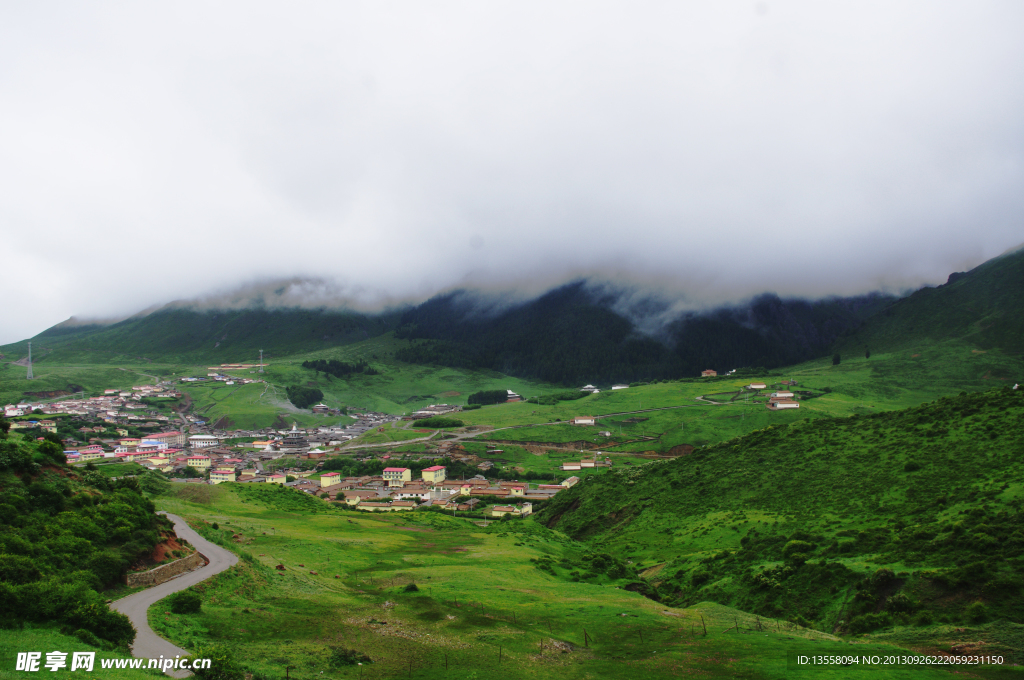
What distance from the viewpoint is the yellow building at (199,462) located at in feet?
439

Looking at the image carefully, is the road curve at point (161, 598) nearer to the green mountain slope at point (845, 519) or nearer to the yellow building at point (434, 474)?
the green mountain slope at point (845, 519)

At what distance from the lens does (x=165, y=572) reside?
33219 millimetres

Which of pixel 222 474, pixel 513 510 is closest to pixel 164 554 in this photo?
pixel 513 510

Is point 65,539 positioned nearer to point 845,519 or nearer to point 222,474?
point 845,519

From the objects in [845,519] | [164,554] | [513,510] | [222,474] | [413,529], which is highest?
[164,554]

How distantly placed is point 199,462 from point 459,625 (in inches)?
5030

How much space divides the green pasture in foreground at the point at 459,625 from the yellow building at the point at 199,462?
96951mm

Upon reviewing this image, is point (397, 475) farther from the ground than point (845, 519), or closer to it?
closer to it

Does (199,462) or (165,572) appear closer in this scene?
(165,572)

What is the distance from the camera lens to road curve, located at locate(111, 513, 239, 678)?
23.4m

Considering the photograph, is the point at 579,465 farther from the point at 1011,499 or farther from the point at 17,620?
the point at 17,620

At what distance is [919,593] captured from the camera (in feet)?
101

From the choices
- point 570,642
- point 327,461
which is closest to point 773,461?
point 570,642

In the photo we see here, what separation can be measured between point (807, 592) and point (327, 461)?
414ft
